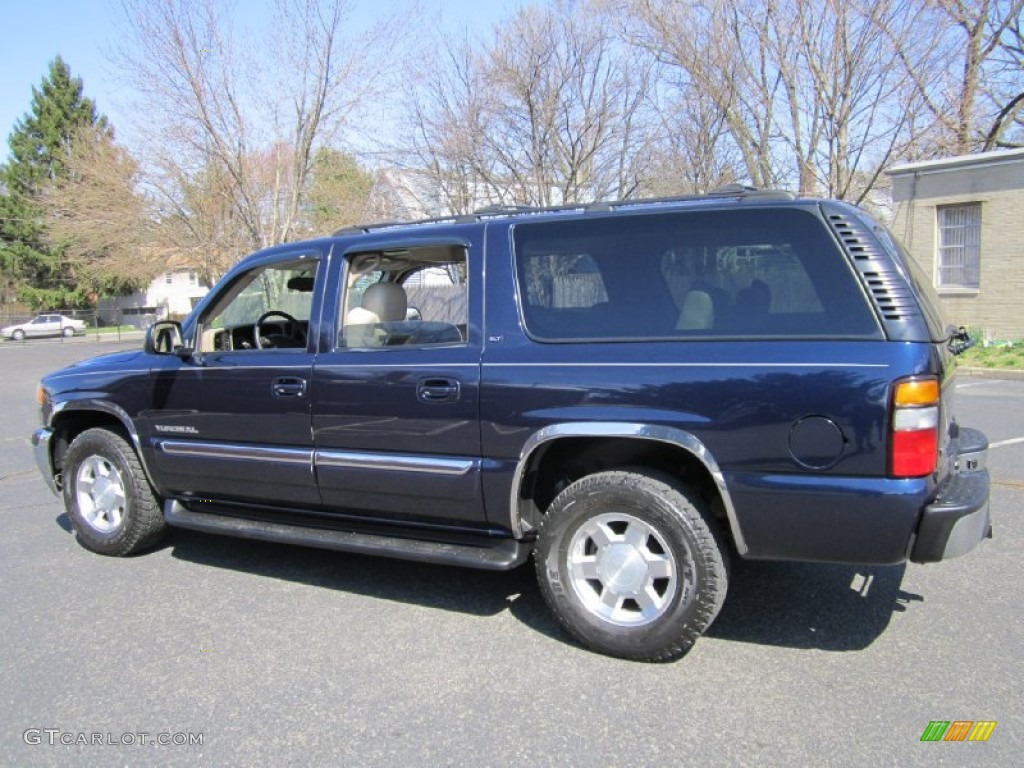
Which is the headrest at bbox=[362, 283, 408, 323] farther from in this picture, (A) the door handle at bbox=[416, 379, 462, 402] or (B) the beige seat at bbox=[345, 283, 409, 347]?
(A) the door handle at bbox=[416, 379, 462, 402]

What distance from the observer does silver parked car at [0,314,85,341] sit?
44.0 metres

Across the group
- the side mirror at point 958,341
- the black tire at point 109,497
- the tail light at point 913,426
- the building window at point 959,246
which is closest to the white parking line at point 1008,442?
the side mirror at point 958,341

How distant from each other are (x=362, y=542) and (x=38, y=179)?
56027 millimetres

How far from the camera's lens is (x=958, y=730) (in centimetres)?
288

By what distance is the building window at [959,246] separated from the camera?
17203 mm

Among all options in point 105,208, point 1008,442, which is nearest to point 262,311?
point 1008,442

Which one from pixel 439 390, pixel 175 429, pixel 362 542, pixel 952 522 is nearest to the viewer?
pixel 952 522

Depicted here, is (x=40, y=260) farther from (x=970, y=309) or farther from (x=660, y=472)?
(x=660, y=472)

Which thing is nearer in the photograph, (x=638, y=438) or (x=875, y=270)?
(x=875, y=270)

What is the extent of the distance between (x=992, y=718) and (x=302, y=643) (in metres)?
2.83

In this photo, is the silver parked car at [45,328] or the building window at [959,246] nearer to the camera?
the building window at [959,246]

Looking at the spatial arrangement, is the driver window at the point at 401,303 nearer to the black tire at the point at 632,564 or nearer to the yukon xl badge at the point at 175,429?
the black tire at the point at 632,564

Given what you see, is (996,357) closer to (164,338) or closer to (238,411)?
(238,411)

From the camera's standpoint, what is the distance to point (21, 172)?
51406 mm
